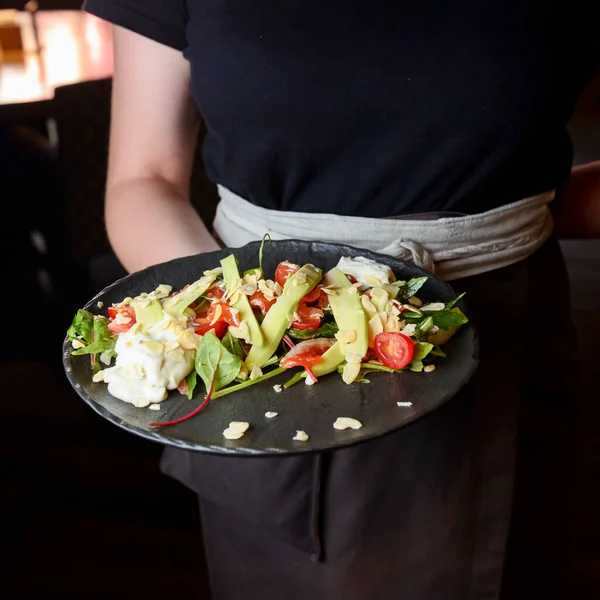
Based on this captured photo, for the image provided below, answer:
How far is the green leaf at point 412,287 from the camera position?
71 centimetres

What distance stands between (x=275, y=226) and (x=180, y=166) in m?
0.21

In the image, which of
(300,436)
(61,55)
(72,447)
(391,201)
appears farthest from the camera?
(61,55)

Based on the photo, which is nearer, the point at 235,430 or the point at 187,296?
the point at 235,430

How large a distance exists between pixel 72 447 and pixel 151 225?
1375 mm

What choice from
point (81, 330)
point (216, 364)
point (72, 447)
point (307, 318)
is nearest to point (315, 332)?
point (307, 318)

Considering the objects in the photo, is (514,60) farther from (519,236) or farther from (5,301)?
(5,301)

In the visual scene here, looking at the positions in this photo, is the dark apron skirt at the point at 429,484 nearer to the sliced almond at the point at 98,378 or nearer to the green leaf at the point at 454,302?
the green leaf at the point at 454,302

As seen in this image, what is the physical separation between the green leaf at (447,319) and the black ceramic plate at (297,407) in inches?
0.8

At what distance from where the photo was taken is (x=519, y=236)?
0.80m

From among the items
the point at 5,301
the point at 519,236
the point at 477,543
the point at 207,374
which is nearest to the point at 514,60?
the point at 519,236

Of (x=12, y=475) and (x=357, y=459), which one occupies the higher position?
(x=357, y=459)

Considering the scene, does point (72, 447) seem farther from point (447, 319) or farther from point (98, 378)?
point (447, 319)

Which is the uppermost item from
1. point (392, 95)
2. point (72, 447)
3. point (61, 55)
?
point (392, 95)

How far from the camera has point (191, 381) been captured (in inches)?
25.7
